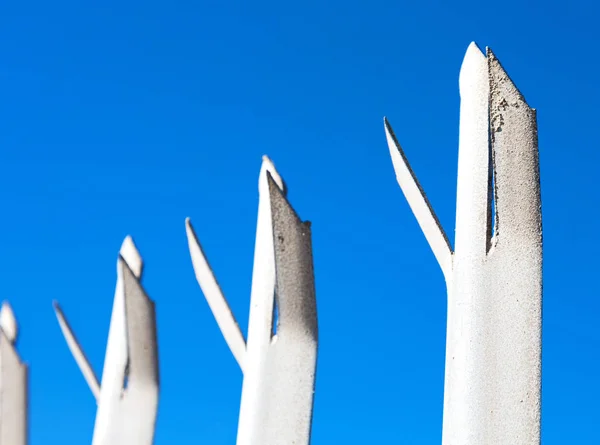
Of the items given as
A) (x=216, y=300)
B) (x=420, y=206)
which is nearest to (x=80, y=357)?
(x=216, y=300)

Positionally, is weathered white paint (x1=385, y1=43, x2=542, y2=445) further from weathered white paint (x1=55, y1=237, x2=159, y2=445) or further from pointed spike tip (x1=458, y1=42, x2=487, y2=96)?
weathered white paint (x1=55, y1=237, x2=159, y2=445)

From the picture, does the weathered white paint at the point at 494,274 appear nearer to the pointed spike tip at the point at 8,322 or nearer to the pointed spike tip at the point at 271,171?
the pointed spike tip at the point at 271,171

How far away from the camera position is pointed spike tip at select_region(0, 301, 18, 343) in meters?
21.5

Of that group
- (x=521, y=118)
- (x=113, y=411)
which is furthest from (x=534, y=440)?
(x=113, y=411)

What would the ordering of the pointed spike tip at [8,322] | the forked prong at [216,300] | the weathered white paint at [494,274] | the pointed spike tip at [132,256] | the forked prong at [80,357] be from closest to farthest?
the weathered white paint at [494,274] < the forked prong at [216,300] < the pointed spike tip at [132,256] < the forked prong at [80,357] < the pointed spike tip at [8,322]

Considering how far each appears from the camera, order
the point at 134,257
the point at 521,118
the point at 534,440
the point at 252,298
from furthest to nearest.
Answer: the point at 134,257
the point at 252,298
the point at 521,118
the point at 534,440

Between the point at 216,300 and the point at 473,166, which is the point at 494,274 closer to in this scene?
the point at 473,166

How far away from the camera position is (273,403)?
11.6 metres

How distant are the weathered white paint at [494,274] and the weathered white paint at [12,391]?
1372 centimetres

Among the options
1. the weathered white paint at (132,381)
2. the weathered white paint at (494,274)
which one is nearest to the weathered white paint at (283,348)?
the weathered white paint at (494,274)

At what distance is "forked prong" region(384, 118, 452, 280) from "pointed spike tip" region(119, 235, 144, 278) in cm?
736

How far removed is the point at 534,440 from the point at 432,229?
234cm

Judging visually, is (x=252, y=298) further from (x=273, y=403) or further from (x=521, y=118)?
(x=521, y=118)

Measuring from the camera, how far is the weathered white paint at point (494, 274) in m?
8.84
